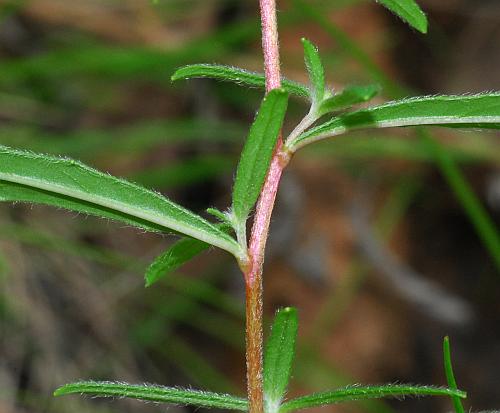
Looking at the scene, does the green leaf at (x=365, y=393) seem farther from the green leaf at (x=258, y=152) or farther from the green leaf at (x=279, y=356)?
the green leaf at (x=258, y=152)

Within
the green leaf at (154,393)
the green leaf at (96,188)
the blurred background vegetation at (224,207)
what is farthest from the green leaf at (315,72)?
the blurred background vegetation at (224,207)

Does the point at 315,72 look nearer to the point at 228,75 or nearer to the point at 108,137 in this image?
the point at 228,75

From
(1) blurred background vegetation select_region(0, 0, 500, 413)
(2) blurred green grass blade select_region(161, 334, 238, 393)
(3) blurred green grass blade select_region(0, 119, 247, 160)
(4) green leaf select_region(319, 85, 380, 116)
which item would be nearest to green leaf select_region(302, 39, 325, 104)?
(4) green leaf select_region(319, 85, 380, 116)

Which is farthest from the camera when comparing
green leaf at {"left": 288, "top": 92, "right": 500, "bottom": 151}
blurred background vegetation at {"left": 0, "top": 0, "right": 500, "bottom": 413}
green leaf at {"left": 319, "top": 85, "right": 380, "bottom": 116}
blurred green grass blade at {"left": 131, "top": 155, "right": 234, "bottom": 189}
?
blurred green grass blade at {"left": 131, "top": 155, "right": 234, "bottom": 189}

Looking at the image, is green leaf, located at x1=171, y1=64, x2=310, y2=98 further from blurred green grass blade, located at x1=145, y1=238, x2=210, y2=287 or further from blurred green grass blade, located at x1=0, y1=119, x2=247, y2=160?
blurred green grass blade, located at x1=0, y1=119, x2=247, y2=160

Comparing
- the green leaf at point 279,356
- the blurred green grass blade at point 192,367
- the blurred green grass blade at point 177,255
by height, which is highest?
the blurred green grass blade at point 192,367

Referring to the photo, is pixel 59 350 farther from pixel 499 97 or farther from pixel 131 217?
pixel 499 97
